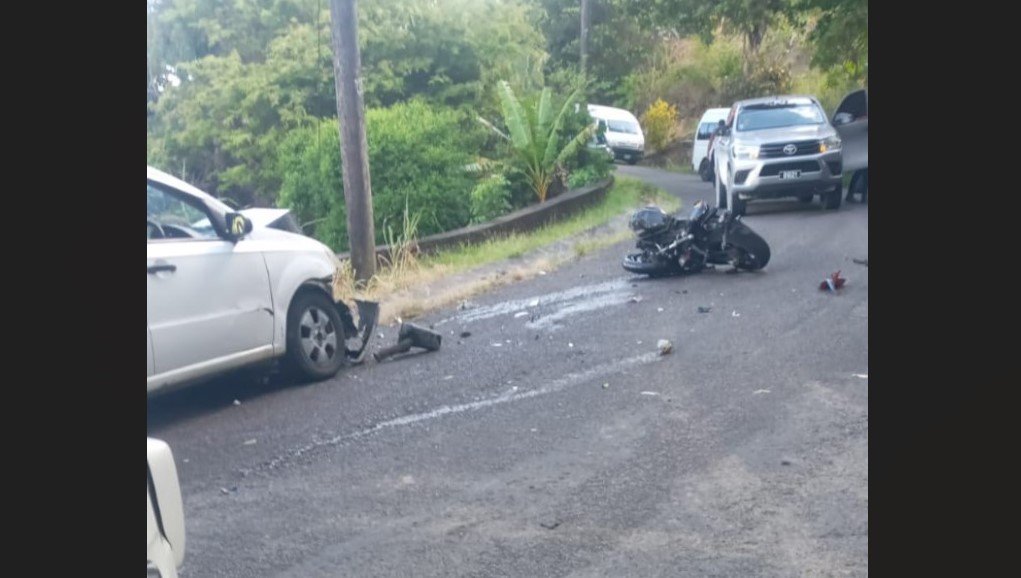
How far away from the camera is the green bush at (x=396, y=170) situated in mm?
5609

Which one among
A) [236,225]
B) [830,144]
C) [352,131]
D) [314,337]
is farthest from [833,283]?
[236,225]

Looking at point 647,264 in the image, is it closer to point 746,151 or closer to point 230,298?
point 746,151

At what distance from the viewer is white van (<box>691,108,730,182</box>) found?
5.89 metres

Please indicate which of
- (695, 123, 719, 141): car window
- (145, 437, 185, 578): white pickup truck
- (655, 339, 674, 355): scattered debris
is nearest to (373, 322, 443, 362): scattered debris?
(655, 339, 674, 355): scattered debris

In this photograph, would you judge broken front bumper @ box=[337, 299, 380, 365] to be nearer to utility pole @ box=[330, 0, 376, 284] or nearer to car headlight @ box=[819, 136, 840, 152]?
utility pole @ box=[330, 0, 376, 284]

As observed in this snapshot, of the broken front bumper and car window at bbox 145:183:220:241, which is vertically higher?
car window at bbox 145:183:220:241

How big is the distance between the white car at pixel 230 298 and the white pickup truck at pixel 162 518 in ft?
5.24

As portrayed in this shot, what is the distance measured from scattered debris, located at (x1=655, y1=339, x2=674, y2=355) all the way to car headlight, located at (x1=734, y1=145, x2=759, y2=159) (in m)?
1.00

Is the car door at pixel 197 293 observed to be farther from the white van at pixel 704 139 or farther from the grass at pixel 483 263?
the white van at pixel 704 139

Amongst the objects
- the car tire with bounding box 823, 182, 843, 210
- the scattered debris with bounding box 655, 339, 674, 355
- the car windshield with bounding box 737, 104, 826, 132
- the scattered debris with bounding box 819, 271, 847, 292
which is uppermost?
the car windshield with bounding box 737, 104, 826, 132

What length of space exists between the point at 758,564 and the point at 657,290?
2055 mm
